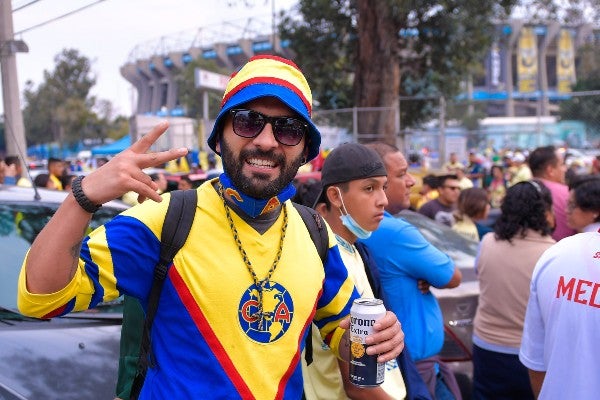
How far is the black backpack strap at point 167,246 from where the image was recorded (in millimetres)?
1727

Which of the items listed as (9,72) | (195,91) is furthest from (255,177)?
(195,91)

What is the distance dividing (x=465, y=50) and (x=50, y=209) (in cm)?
1165

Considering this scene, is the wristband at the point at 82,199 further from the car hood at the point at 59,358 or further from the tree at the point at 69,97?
the tree at the point at 69,97

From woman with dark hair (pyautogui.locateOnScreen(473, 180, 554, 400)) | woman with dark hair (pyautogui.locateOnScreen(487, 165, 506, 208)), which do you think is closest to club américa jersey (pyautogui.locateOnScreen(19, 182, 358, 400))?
woman with dark hair (pyautogui.locateOnScreen(473, 180, 554, 400))

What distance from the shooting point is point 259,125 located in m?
→ 1.80

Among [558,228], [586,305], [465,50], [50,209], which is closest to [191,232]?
[586,305]

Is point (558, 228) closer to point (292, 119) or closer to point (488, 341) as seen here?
point (488, 341)

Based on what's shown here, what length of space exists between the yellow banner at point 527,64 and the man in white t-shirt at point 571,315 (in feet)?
192

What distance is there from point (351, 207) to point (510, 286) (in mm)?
1276

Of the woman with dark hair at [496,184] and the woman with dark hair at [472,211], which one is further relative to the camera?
the woman with dark hair at [496,184]

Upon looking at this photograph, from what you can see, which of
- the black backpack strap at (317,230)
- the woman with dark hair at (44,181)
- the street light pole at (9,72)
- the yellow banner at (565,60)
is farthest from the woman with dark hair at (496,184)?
the yellow banner at (565,60)

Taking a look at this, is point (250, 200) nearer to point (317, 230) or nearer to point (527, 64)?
point (317, 230)

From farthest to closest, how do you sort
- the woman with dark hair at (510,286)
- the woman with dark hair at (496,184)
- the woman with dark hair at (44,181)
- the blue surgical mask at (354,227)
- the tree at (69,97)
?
the tree at (69,97) < the woman with dark hair at (496,184) < the woman with dark hair at (44,181) < the woman with dark hair at (510,286) < the blue surgical mask at (354,227)

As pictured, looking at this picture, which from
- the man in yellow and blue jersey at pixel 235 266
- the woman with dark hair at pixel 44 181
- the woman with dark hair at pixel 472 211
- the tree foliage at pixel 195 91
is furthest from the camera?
the tree foliage at pixel 195 91
